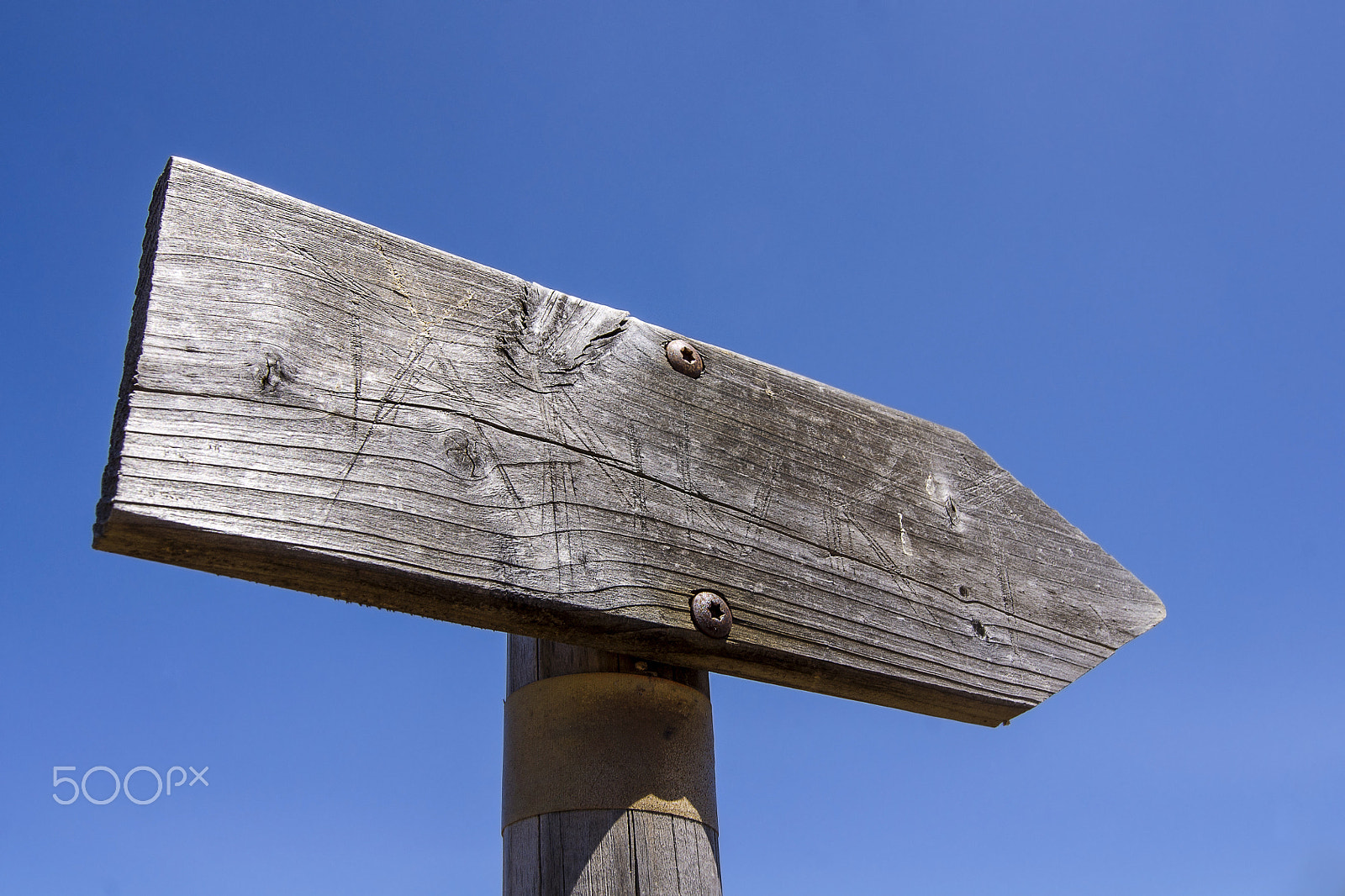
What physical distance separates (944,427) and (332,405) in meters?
1.00

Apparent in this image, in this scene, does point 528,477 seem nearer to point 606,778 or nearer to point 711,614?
point 711,614

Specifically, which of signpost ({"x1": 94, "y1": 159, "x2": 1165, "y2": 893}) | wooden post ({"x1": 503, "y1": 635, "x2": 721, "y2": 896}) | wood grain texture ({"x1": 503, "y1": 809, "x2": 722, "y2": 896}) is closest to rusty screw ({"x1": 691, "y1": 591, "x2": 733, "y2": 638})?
signpost ({"x1": 94, "y1": 159, "x2": 1165, "y2": 893})

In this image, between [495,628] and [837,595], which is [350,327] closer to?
[495,628]

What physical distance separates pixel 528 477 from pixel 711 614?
0.28m

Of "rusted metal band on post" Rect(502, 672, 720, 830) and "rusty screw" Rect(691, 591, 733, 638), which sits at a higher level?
"rusty screw" Rect(691, 591, 733, 638)

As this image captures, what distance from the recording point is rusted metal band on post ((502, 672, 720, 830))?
4.15 ft

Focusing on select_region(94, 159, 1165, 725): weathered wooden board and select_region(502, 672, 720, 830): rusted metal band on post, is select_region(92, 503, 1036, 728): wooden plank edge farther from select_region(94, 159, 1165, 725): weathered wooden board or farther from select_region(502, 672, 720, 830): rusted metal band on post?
select_region(502, 672, 720, 830): rusted metal band on post

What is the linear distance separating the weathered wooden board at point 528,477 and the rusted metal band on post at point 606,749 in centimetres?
14

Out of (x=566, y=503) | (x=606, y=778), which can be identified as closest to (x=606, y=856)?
(x=606, y=778)

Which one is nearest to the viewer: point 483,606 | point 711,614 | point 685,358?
point 483,606

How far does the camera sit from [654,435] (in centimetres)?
125

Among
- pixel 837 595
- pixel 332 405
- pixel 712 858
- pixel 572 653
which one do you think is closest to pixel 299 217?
pixel 332 405

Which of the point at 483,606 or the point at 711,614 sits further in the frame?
the point at 711,614

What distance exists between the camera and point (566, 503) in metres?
1.13
